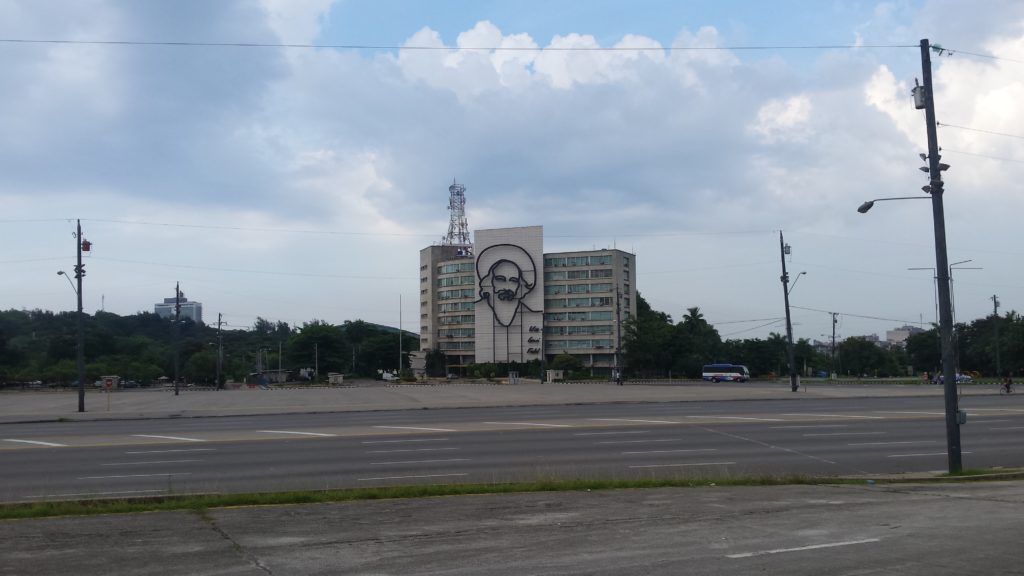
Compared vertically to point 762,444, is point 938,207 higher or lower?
higher

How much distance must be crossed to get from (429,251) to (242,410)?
359ft

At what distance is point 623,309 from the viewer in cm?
13312

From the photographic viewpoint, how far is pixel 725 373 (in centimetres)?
9756

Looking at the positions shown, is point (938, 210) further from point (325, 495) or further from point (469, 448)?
point (325, 495)

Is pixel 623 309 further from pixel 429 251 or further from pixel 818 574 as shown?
pixel 818 574

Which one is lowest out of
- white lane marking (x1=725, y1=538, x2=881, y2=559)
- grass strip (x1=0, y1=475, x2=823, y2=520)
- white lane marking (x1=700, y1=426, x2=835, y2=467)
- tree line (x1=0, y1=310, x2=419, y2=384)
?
white lane marking (x1=700, y1=426, x2=835, y2=467)

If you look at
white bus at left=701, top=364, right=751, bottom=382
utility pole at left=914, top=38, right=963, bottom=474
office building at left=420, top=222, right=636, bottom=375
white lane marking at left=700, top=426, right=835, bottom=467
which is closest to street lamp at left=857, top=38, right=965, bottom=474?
utility pole at left=914, top=38, right=963, bottom=474

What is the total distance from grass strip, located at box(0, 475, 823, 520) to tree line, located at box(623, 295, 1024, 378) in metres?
94.8

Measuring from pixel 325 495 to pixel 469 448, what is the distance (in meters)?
9.09

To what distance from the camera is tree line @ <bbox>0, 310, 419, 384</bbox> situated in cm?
10600

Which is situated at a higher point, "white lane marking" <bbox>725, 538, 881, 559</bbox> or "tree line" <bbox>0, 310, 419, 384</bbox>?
"tree line" <bbox>0, 310, 419, 384</bbox>

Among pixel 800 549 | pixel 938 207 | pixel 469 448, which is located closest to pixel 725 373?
pixel 469 448

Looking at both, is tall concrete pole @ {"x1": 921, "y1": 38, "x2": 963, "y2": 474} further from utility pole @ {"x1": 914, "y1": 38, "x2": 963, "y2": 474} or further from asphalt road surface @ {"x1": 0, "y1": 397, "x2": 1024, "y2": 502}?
asphalt road surface @ {"x1": 0, "y1": 397, "x2": 1024, "y2": 502}

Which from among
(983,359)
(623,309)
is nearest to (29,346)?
(623,309)
